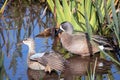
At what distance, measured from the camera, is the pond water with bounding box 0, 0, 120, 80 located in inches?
236

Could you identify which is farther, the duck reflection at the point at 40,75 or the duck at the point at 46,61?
the duck at the point at 46,61

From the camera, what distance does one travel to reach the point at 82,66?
21.3 feet

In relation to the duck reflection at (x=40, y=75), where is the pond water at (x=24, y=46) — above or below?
above

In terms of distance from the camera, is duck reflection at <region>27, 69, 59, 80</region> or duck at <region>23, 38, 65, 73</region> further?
duck at <region>23, 38, 65, 73</region>

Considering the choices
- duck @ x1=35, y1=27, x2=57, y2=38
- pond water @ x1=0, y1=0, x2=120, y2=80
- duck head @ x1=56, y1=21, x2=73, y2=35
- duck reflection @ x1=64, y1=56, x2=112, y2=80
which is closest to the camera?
pond water @ x1=0, y1=0, x2=120, y2=80

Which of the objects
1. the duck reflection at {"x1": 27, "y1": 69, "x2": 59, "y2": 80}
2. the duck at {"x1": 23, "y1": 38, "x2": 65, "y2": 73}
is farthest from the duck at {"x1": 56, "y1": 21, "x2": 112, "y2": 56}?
the duck reflection at {"x1": 27, "y1": 69, "x2": 59, "y2": 80}

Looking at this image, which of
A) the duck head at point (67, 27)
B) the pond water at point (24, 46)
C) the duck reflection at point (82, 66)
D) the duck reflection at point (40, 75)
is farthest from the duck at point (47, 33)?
the duck reflection at point (40, 75)

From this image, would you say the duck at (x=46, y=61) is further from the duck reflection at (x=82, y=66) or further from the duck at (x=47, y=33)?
the duck at (x=47, y=33)

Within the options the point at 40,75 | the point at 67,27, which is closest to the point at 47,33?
the point at 67,27

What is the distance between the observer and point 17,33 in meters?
8.12

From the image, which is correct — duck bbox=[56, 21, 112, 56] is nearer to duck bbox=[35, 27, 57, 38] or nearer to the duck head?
the duck head

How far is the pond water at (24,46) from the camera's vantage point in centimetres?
598

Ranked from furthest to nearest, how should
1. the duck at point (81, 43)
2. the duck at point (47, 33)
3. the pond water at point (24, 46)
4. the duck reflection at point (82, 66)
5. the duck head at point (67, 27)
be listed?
1. the duck at point (47, 33)
2. the duck head at point (67, 27)
3. the duck at point (81, 43)
4. the duck reflection at point (82, 66)
5. the pond water at point (24, 46)

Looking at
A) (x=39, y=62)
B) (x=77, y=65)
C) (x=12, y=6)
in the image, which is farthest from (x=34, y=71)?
(x=12, y=6)
